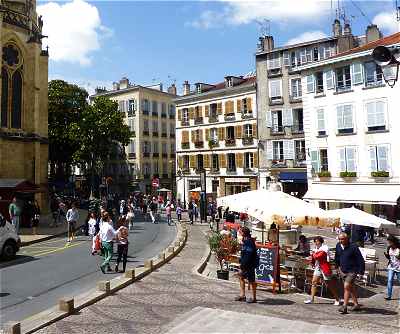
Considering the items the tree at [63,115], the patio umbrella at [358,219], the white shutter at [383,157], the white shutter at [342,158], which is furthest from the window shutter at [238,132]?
the patio umbrella at [358,219]

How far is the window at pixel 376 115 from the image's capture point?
96.2ft

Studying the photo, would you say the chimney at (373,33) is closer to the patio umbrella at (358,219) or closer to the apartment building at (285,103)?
the apartment building at (285,103)

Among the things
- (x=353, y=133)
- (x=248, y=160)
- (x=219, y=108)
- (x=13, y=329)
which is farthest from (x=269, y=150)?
(x=13, y=329)

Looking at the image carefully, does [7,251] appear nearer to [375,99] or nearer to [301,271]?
[301,271]

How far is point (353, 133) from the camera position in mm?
30859

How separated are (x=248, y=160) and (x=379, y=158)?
16.1 metres

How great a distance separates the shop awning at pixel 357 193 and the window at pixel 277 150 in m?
7.59

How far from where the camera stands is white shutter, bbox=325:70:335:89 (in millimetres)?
32281

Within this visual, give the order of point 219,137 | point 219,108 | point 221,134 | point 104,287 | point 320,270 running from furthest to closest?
point 219,108, point 219,137, point 221,134, point 104,287, point 320,270

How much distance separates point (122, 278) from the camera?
12125mm

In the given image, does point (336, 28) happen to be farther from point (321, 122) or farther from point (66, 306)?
point (66, 306)

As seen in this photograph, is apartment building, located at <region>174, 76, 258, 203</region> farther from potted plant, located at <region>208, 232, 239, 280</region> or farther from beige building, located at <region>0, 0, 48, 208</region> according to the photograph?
potted plant, located at <region>208, 232, 239, 280</region>

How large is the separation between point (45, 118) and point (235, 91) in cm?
1995

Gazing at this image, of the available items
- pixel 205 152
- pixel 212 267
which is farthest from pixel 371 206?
pixel 205 152
